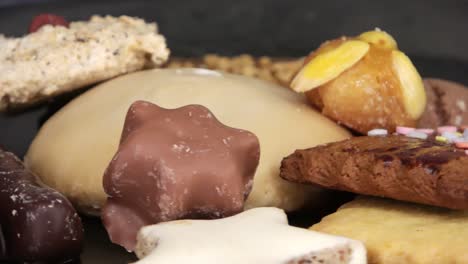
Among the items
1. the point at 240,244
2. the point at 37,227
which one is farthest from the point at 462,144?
the point at 37,227

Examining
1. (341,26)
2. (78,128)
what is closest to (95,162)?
(78,128)

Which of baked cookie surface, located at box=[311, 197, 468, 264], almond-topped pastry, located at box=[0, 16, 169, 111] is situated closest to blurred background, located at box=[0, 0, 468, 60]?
almond-topped pastry, located at box=[0, 16, 169, 111]

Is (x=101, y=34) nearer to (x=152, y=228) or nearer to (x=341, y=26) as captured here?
(x=152, y=228)

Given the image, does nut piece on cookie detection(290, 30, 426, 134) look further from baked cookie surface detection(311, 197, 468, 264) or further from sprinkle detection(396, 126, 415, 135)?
baked cookie surface detection(311, 197, 468, 264)

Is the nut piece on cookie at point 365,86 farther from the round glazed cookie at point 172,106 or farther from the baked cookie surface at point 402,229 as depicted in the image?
the baked cookie surface at point 402,229

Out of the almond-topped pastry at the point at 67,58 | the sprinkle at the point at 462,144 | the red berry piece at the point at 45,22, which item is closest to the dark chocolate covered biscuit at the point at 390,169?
the sprinkle at the point at 462,144

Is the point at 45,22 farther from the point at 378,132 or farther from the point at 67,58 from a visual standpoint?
the point at 378,132
